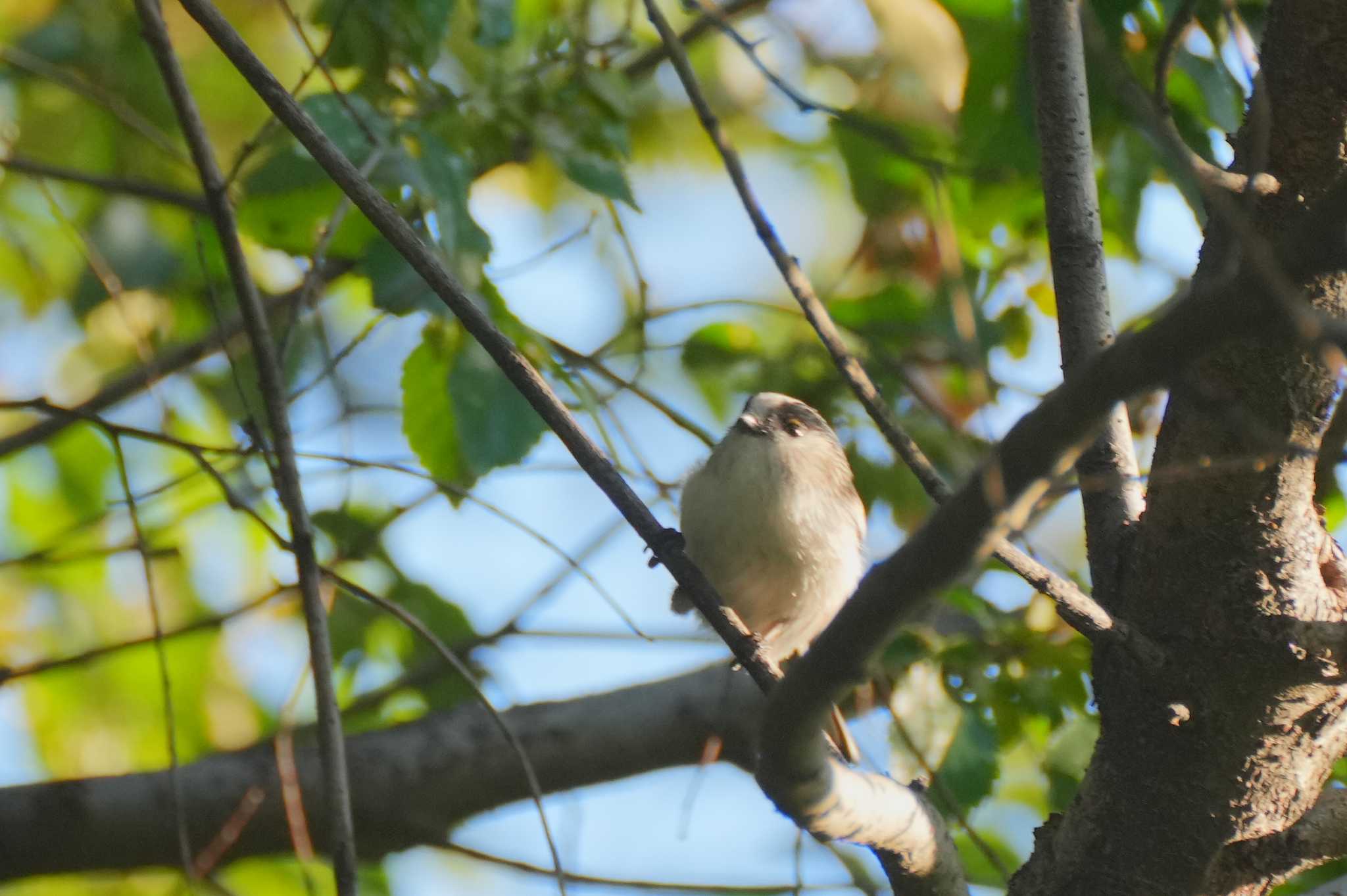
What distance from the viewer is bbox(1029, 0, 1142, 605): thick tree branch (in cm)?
214

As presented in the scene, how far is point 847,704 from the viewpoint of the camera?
13.4ft

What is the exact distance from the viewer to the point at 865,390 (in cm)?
215

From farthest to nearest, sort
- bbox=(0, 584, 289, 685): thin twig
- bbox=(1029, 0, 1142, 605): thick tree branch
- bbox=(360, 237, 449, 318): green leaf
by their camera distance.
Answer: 1. bbox=(0, 584, 289, 685): thin twig
2. bbox=(360, 237, 449, 318): green leaf
3. bbox=(1029, 0, 1142, 605): thick tree branch

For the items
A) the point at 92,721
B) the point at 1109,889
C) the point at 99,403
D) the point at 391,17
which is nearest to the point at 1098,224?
the point at 1109,889

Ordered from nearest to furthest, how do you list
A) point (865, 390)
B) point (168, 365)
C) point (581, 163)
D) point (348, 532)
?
point (865, 390), point (581, 163), point (348, 532), point (168, 365)

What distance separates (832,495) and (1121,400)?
2.35 m

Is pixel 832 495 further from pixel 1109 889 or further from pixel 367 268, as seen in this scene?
pixel 1109 889

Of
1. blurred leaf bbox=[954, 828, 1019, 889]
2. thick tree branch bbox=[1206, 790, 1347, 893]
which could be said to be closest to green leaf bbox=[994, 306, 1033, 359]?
blurred leaf bbox=[954, 828, 1019, 889]

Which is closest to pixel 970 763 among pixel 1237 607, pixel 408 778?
pixel 1237 607

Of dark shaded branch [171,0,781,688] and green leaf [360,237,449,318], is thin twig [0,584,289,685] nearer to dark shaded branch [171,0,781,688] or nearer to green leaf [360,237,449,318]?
green leaf [360,237,449,318]

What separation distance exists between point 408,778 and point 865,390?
221 cm

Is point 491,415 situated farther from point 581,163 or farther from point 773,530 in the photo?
point 773,530

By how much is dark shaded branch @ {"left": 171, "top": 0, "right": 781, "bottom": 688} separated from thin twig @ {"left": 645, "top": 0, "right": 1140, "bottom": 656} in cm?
42

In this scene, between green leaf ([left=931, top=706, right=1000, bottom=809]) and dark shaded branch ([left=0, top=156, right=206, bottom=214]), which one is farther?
dark shaded branch ([left=0, top=156, right=206, bottom=214])
